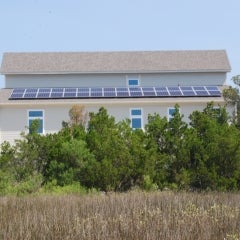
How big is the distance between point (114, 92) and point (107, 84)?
2.44 meters

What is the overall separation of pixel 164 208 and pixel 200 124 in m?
7.91

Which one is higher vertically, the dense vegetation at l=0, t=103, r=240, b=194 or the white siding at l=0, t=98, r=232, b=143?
the white siding at l=0, t=98, r=232, b=143

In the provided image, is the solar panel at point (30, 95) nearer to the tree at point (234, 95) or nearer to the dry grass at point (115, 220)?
the tree at point (234, 95)

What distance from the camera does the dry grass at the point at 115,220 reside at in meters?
7.57

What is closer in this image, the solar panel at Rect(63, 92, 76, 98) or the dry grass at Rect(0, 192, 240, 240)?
the dry grass at Rect(0, 192, 240, 240)

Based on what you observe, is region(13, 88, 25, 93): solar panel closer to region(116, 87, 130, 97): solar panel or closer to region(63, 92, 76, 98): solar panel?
region(63, 92, 76, 98): solar panel

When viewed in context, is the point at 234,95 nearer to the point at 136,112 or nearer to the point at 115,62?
the point at 136,112

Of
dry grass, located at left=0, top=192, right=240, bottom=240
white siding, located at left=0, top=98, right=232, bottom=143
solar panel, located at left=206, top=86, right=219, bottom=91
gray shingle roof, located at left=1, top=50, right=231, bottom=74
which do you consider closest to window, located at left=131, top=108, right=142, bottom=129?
white siding, located at left=0, top=98, right=232, bottom=143

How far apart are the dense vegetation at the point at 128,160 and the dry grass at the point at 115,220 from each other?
13.2ft

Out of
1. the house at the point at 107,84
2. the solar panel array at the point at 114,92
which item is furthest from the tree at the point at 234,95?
the solar panel array at the point at 114,92

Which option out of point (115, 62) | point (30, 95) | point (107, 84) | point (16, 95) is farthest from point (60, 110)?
point (115, 62)

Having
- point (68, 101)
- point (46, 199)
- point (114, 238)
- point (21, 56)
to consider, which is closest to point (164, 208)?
point (46, 199)

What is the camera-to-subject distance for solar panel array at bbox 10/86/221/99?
2745 centimetres

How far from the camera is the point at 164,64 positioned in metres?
31.2
